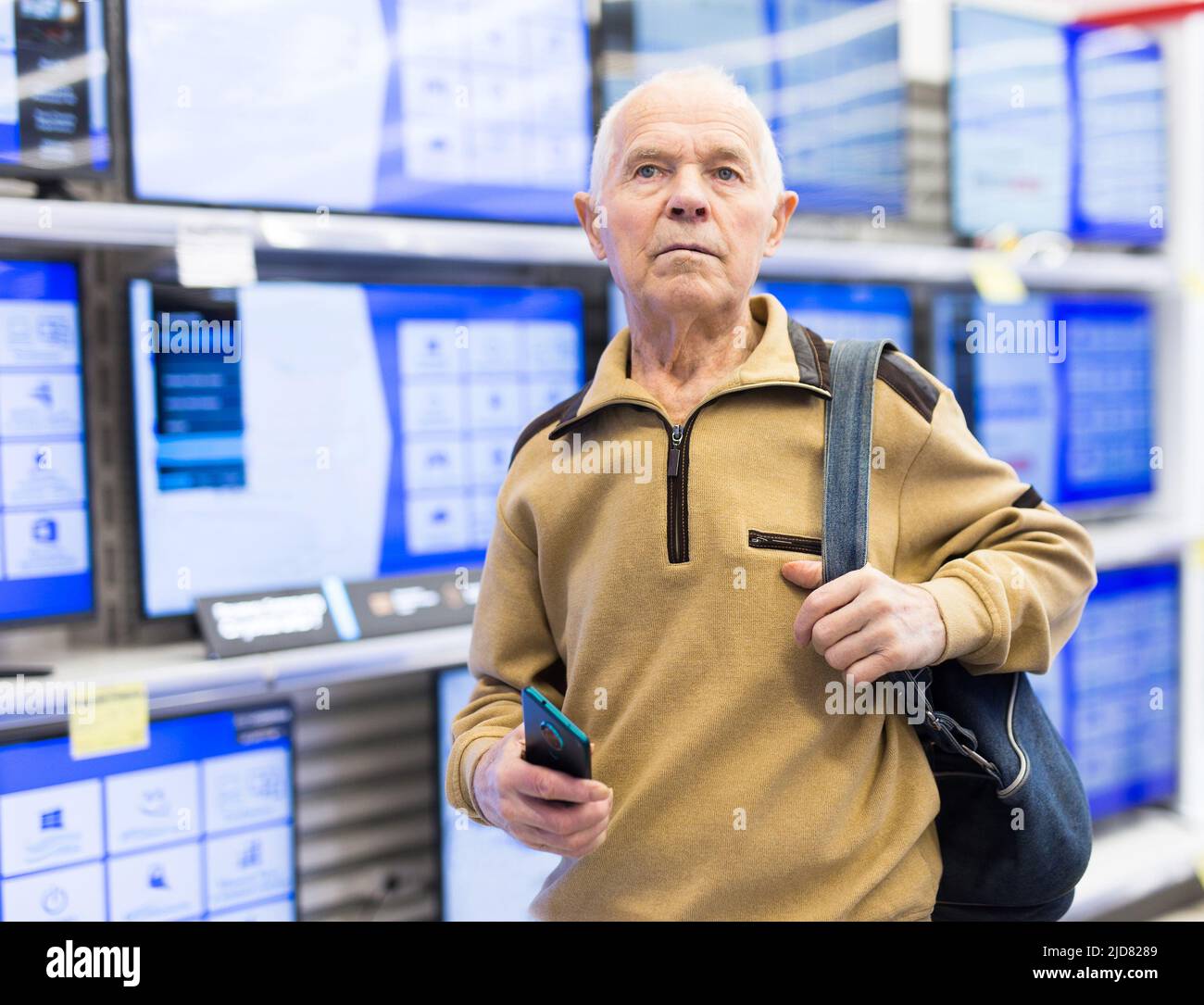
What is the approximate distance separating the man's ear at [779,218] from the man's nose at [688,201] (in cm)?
14

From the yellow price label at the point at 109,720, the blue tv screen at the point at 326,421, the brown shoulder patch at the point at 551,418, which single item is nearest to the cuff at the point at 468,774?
the brown shoulder patch at the point at 551,418

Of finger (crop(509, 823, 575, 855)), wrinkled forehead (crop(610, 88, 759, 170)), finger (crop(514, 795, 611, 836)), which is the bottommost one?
finger (crop(509, 823, 575, 855))

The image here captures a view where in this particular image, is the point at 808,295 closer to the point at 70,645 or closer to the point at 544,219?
the point at 544,219

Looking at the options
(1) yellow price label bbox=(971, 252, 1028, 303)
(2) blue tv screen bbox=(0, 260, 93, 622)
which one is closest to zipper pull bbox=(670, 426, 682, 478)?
(2) blue tv screen bbox=(0, 260, 93, 622)

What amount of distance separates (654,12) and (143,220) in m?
1.03

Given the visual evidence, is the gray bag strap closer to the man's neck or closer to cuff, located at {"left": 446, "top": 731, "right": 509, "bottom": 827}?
the man's neck

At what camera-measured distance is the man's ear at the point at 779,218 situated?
124 centimetres

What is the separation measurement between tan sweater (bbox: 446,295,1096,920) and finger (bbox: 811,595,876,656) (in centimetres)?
7

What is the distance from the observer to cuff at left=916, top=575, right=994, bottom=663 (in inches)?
41.5

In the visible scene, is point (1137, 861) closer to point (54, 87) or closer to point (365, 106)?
point (365, 106)

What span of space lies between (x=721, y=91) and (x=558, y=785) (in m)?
0.69

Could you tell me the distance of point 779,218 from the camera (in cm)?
126
